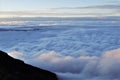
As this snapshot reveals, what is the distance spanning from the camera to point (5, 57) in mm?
32438

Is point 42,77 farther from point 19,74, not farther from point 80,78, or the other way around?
point 80,78

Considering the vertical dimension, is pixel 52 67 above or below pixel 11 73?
below

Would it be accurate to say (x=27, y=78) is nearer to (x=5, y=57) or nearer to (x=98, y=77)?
(x=5, y=57)

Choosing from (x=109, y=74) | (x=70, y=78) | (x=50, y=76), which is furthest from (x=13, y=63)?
(x=109, y=74)

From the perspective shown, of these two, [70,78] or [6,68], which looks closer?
[6,68]

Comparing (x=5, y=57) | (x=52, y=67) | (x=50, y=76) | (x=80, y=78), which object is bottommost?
(x=52, y=67)

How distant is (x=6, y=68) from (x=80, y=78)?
22.9 metres

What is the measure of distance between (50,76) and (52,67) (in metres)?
34.0

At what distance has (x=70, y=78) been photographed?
48.4 m

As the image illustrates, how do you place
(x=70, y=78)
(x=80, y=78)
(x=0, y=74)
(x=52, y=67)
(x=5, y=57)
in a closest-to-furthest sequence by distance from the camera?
(x=0, y=74)
(x=5, y=57)
(x=70, y=78)
(x=80, y=78)
(x=52, y=67)

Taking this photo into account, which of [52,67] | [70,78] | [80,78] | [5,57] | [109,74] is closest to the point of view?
[5,57]

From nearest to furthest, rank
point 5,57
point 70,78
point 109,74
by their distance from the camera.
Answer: point 5,57
point 70,78
point 109,74

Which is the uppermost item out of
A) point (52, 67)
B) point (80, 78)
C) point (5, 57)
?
point (5, 57)

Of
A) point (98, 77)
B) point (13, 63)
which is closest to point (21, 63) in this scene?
point (13, 63)
